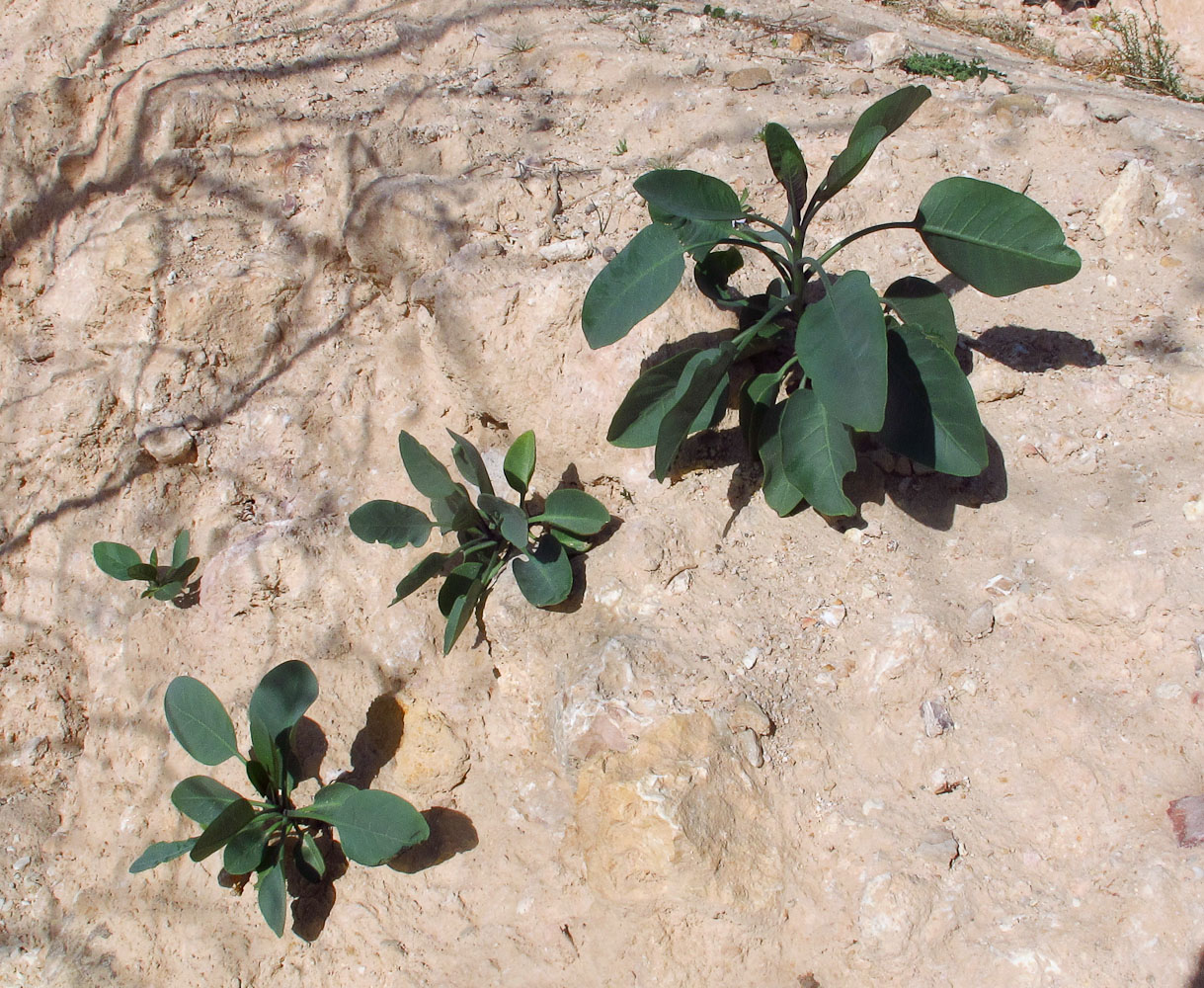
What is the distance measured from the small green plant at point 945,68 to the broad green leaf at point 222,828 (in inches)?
150

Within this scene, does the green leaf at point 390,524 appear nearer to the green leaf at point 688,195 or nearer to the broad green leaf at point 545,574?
the broad green leaf at point 545,574

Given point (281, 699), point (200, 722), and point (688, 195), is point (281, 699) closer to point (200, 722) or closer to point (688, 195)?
point (200, 722)

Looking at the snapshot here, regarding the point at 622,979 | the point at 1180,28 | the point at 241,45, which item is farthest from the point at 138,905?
the point at 1180,28

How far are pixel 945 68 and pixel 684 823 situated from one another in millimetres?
3330

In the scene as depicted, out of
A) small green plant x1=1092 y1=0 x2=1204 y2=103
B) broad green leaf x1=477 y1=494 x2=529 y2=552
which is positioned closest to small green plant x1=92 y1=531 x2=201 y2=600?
broad green leaf x1=477 y1=494 x2=529 y2=552

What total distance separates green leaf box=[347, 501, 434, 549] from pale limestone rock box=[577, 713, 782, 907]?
85cm

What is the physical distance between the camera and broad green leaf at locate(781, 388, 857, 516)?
2.10 m

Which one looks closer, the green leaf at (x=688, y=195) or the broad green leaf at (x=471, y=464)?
the green leaf at (x=688, y=195)

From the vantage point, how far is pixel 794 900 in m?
2.07

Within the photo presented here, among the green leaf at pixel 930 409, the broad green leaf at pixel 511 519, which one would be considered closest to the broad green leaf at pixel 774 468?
the green leaf at pixel 930 409

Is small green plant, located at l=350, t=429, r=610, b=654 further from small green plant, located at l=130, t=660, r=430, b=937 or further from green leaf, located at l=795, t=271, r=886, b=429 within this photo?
green leaf, located at l=795, t=271, r=886, b=429

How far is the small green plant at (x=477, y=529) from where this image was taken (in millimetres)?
2381

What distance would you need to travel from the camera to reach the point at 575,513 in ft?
8.13

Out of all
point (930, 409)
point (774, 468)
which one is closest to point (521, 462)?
point (774, 468)
